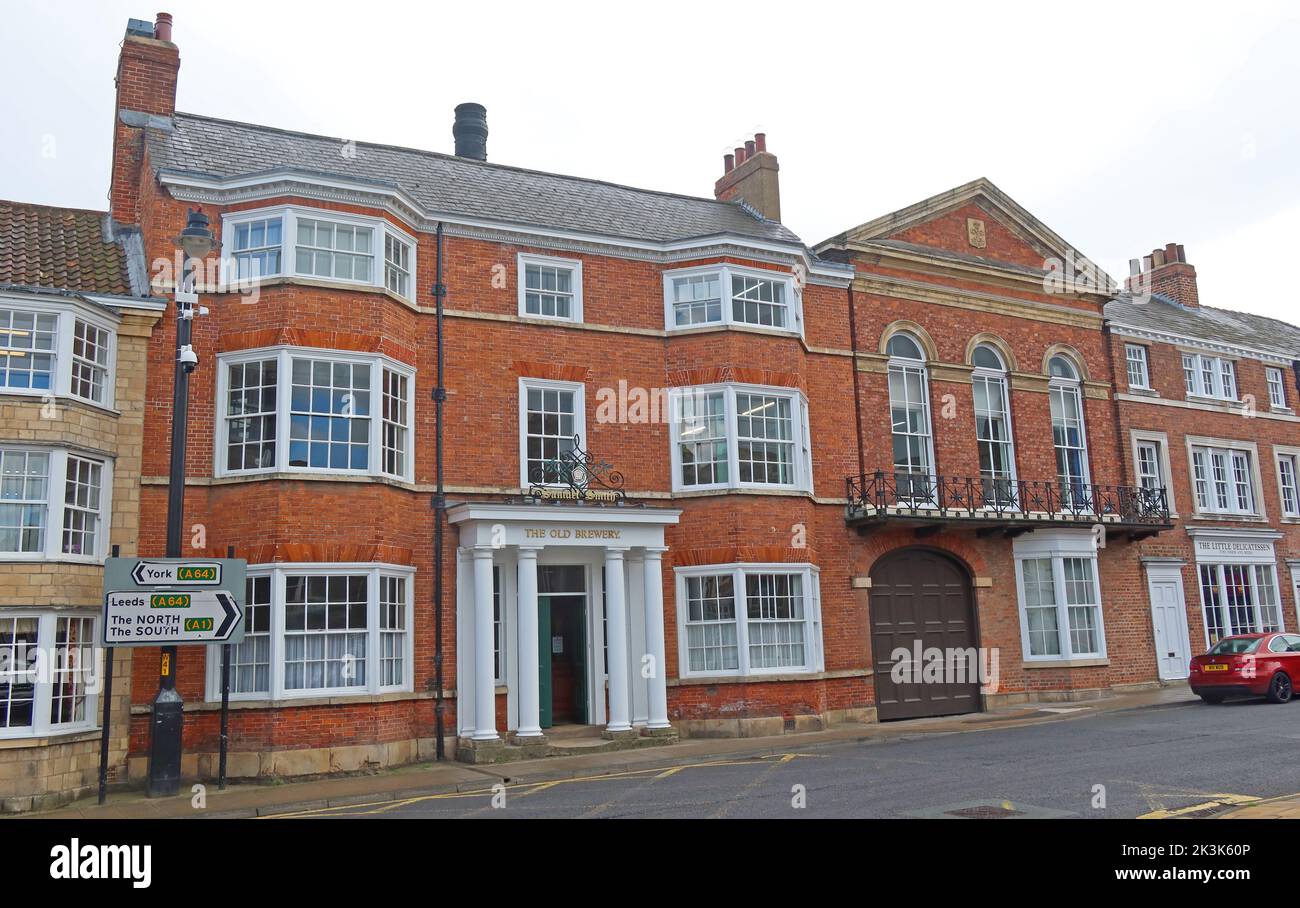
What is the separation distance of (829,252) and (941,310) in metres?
3.05

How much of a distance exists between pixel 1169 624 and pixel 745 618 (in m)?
12.7

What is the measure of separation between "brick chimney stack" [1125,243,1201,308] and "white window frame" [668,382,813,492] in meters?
18.8

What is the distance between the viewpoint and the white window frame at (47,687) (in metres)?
14.0

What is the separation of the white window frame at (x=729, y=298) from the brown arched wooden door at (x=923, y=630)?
5320 millimetres

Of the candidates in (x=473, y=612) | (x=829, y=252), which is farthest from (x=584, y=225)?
(x=473, y=612)

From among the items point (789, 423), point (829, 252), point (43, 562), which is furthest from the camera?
point (829, 252)

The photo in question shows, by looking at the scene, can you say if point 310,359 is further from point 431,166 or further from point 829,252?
point 829,252

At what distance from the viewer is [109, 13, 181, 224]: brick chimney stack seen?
18906 millimetres

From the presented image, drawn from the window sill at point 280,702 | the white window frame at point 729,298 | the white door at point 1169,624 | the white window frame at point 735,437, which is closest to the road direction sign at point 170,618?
the window sill at point 280,702

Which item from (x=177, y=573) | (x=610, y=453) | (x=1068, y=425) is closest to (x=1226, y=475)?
(x=1068, y=425)

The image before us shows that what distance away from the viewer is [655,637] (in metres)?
18.4

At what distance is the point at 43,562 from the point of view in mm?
14500

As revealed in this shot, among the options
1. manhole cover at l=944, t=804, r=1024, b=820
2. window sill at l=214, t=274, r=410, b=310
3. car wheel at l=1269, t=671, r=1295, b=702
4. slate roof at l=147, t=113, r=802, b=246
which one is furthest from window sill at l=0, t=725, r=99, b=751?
car wheel at l=1269, t=671, r=1295, b=702

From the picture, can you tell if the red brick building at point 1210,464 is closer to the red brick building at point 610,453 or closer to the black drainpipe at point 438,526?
the red brick building at point 610,453
